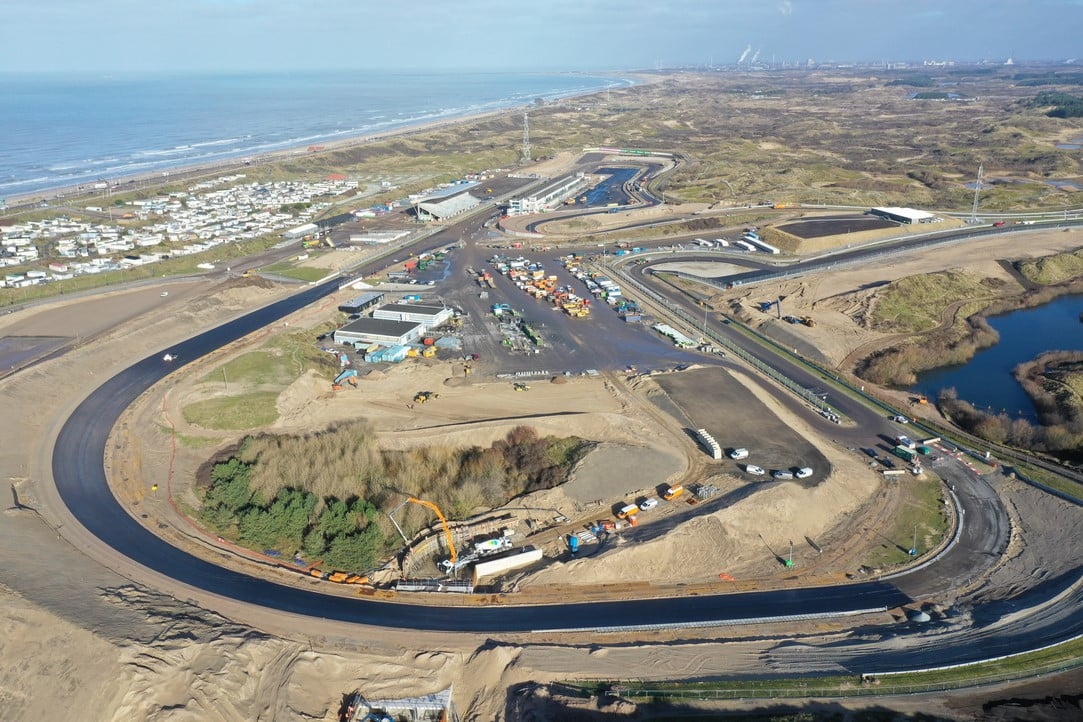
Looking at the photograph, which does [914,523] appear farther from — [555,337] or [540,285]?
[540,285]

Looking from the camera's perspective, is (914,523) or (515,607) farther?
(914,523)

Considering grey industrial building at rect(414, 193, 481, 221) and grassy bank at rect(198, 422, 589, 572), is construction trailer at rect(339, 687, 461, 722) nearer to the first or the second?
grassy bank at rect(198, 422, 589, 572)

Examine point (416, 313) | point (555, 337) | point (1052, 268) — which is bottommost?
point (555, 337)

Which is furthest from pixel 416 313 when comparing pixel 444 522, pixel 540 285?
pixel 444 522

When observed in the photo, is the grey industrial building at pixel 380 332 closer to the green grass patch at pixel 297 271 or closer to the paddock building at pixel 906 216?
the green grass patch at pixel 297 271

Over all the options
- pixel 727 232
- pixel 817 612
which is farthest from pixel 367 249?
pixel 817 612

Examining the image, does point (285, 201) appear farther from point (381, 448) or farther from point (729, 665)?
point (729, 665)
